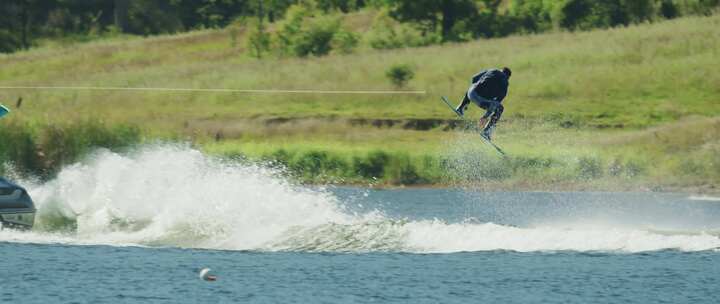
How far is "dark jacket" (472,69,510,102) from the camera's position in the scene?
97.7 feet

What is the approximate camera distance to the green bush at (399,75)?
6506 cm

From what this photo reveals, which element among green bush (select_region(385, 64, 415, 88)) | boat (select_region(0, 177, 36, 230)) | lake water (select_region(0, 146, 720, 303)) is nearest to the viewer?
lake water (select_region(0, 146, 720, 303))

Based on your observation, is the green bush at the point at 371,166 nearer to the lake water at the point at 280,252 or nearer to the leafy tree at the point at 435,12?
the lake water at the point at 280,252

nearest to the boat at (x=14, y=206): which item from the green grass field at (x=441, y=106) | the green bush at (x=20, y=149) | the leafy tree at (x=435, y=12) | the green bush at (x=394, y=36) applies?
the green bush at (x=20, y=149)

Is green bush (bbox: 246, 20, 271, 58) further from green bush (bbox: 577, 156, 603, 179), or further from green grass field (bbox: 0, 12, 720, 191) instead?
green bush (bbox: 577, 156, 603, 179)

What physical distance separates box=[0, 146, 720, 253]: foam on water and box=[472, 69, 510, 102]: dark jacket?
2696 millimetres

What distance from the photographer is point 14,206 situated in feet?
99.3

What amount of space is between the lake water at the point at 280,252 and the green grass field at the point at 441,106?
1791cm

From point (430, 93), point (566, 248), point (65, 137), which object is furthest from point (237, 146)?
point (566, 248)

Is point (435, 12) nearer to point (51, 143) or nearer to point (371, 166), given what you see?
point (371, 166)

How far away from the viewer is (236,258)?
30016 mm

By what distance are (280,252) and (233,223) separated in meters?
1.31

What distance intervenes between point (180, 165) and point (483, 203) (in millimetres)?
14976

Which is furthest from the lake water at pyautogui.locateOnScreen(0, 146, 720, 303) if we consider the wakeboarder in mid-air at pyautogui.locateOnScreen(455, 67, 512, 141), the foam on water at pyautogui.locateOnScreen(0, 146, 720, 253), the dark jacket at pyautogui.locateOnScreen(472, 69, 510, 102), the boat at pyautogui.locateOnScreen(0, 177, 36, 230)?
the dark jacket at pyautogui.locateOnScreen(472, 69, 510, 102)
